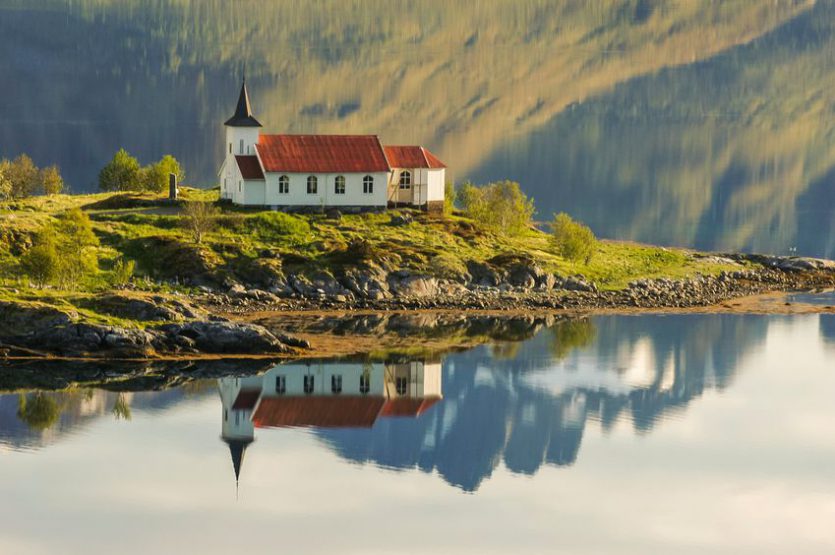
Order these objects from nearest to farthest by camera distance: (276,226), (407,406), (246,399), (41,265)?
(246,399) → (407,406) → (41,265) → (276,226)

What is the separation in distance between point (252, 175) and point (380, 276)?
1380 centimetres

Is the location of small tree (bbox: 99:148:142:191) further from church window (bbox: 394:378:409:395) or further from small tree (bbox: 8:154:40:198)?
church window (bbox: 394:378:409:395)

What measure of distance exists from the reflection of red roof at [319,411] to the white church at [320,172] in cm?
3419

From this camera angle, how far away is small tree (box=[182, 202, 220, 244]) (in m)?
91.1

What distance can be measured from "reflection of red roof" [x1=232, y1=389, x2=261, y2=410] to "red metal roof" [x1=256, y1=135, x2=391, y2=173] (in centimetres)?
3418

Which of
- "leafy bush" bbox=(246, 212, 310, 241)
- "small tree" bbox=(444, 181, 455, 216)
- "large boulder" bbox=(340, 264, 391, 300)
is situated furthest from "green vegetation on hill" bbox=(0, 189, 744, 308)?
"small tree" bbox=(444, 181, 455, 216)

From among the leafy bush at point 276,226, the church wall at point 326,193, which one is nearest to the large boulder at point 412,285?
the leafy bush at point 276,226

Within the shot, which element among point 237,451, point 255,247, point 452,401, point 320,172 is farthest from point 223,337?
point 320,172

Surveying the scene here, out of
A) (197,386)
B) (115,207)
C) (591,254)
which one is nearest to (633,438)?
(197,386)

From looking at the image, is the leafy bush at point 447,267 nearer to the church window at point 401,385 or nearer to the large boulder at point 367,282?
the large boulder at point 367,282

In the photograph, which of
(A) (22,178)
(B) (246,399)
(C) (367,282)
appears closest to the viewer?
(B) (246,399)

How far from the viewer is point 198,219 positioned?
91375 mm

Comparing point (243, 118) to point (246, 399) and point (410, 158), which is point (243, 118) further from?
point (246, 399)

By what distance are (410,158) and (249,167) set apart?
35.2 feet
